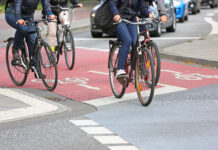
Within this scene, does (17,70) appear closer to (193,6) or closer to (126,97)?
(126,97)

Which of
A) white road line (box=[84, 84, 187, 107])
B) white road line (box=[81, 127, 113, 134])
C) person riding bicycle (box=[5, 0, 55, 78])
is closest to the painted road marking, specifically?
white road line (box=[81, 127, 113, 134])

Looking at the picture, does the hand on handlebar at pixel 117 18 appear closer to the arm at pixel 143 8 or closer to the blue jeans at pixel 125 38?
the blue jeans at pixel 125 38

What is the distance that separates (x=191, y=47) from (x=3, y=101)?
7837 mm

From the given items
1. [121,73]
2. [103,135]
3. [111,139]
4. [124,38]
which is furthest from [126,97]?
[111,139]

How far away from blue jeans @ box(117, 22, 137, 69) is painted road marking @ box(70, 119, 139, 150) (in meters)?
1.44

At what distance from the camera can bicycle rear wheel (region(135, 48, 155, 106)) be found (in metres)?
7.89

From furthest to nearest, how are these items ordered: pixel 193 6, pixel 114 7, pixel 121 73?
pixel 193 6
pixel 121 73
pixel 114 7

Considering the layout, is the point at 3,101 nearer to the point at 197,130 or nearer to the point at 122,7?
the point at 122,7

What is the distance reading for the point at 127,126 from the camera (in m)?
6.96

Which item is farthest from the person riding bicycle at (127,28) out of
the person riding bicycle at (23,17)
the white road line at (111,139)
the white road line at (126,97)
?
the white road line at (111,139)

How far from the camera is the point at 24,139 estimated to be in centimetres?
637

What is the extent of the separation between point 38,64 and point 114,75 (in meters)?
1.51

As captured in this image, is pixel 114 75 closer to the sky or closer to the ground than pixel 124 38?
closer to the ground

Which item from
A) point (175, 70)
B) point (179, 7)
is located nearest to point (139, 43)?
point (175, 70)
